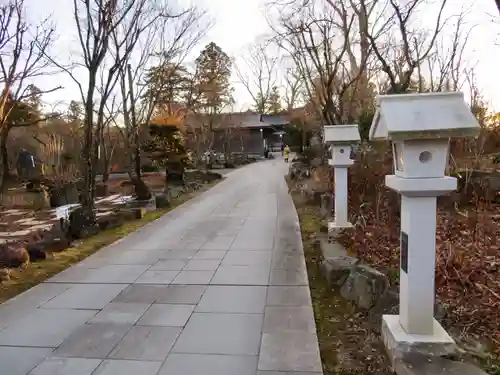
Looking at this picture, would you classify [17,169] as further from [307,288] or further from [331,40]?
[307,288]

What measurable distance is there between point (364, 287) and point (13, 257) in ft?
13.5

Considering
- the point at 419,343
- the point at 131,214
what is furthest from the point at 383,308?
the point at 131,214

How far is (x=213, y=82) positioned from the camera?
27625 mm

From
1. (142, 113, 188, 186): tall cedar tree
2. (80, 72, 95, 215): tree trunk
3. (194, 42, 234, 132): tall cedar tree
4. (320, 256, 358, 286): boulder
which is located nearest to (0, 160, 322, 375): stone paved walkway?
(320, 256, 358, 286): boulder

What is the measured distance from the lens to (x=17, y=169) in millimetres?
19469

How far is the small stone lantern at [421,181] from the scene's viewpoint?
249 cm

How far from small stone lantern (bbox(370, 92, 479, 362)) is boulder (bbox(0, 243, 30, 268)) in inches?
173

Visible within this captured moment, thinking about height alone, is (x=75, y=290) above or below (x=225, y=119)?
below

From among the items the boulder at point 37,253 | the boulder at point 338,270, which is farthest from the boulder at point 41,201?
the boulder at point 338,270

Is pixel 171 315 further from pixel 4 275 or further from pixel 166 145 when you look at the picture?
pixel 166 145

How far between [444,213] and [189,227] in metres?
4.59

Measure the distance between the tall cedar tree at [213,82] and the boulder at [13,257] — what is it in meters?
17.4

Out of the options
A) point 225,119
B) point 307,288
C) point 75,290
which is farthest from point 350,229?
point 225,119

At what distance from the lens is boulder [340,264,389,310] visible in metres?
3.63
